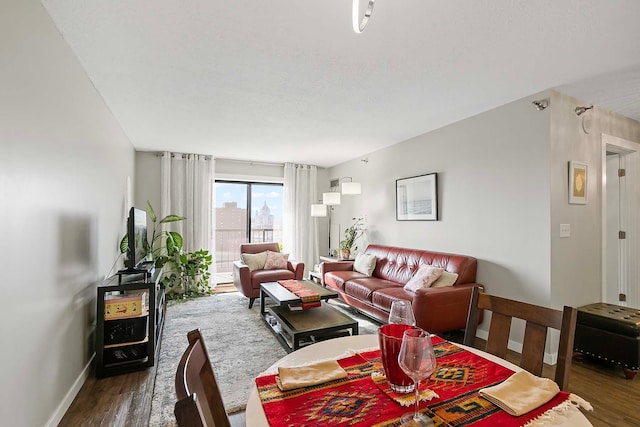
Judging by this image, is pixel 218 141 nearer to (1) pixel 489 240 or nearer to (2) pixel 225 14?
(2) pixel 225 14

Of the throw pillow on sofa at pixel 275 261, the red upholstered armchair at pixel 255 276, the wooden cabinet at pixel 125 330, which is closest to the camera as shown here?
the wooden cabinet at pixel 125 330

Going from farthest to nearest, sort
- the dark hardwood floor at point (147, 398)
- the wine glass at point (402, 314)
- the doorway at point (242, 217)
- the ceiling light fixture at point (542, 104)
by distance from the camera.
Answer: the doorway at point (242, 217)
the ceiling light fixture at point (542, 104)
the dark hardwood floor at point (147, 398)
the wine glass at point (402, 314)

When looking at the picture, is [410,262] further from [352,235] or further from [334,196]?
[334,196]

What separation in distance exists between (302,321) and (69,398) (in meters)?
1.81

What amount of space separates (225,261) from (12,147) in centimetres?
499

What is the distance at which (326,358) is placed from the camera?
1.18 meters

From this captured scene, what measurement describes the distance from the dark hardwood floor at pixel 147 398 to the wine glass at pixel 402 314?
1481 mm

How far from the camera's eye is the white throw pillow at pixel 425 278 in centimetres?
330

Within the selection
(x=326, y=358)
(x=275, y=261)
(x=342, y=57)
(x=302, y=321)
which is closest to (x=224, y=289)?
(x=275, y=261)

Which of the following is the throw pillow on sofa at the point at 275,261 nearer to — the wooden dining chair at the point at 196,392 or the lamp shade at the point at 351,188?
the lamp shade at the point at 351,188

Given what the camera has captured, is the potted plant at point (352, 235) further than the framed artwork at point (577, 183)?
Yes

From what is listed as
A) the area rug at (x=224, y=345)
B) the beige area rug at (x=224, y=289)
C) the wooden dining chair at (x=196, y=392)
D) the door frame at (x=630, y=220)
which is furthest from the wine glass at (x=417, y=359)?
the beige area rug at (x=224, y=289)

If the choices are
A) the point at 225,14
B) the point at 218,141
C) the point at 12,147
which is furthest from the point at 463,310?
the point at 218,141

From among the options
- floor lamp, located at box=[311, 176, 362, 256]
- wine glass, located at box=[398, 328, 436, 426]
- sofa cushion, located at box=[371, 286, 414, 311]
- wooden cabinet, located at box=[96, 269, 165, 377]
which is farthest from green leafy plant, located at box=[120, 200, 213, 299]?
wine glass, located at box=[398, 328, 436, 426]
